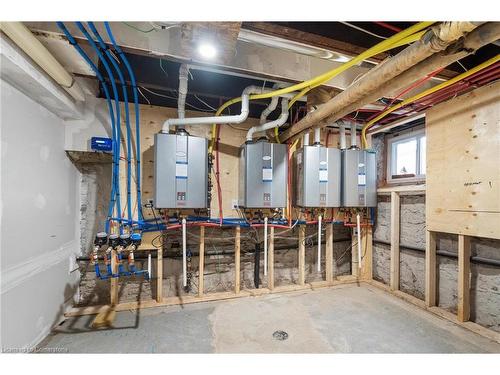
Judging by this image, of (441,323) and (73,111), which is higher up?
(73,111)

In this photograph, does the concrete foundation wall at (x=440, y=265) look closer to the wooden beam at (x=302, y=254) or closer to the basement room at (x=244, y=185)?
the basement room at (x=244, y=185)

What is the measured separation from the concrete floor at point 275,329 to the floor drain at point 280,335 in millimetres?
35

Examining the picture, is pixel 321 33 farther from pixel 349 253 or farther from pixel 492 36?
pixel 349 253

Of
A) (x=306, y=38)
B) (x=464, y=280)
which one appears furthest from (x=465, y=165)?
(x=306, y=38)

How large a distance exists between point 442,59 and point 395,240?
2.11 m

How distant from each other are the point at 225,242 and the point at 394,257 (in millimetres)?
1989

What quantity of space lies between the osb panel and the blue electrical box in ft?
10.4

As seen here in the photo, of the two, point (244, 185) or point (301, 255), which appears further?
point (301, 255)

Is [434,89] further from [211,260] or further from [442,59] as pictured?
[211,260]

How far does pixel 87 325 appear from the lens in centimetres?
194

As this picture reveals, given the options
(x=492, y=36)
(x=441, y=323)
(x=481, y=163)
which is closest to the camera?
(x=492, y=36)

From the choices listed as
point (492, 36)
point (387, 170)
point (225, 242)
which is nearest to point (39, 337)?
point (225, 242)

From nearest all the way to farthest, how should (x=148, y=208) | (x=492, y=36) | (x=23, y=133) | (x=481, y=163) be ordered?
(x=492, y=36)
(x=23, y=133)
(x=481, y=163)
(x=148, y=208)

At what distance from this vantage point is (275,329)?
190 centimetres
